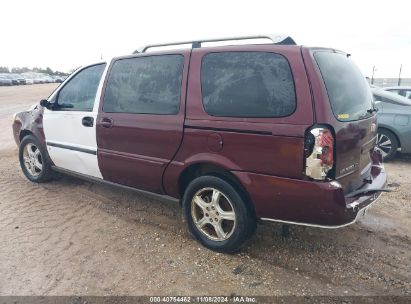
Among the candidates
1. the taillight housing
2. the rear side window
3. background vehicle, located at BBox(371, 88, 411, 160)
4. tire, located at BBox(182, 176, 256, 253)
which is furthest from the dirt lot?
background vehicle, located at BBox(371, 88, 411, 160)

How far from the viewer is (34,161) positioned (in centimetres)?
557

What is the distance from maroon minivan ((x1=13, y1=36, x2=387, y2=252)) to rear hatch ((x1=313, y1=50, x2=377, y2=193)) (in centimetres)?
1

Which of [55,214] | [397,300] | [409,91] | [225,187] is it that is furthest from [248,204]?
[409,91]

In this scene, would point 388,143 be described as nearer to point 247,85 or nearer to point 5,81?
point 247,85

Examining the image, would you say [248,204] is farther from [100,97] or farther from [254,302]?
[100,97]

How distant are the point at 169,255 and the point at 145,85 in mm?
1735

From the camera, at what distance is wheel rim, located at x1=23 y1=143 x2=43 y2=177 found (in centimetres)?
551

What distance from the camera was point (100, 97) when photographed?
430cm

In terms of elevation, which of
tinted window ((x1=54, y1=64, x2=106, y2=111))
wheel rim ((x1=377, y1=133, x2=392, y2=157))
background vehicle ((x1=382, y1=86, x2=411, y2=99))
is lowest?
wheel rim ((x1=377, y1=133, x2=392, y2=157))

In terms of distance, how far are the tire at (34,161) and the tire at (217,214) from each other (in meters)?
2.71

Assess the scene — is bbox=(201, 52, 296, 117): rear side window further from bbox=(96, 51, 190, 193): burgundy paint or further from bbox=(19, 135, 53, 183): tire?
bbox=(19, 135, 53, 183): tire

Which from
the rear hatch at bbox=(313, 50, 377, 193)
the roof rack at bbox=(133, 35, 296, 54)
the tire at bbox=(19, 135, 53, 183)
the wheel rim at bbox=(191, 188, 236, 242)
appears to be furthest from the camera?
the tire at bbox=(19, 135, 53, 183)

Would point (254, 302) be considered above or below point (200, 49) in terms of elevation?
below

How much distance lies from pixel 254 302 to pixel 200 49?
2271mm
